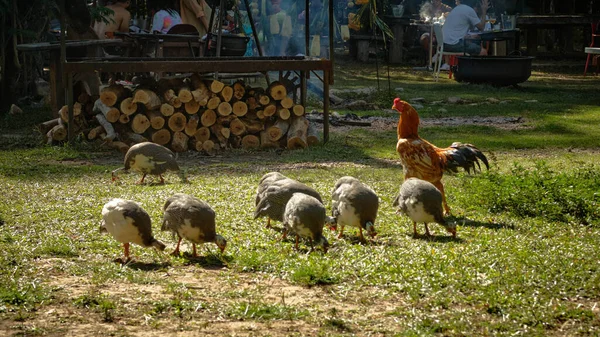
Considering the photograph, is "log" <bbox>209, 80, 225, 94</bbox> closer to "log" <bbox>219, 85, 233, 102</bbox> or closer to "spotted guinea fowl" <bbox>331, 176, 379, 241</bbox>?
"log" <bbox>219, 85, 233, 102</bbox>

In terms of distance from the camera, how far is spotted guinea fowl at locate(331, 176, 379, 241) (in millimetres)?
7465

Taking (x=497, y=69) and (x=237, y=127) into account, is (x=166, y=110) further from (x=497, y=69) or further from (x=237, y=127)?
(x=497, y=69)

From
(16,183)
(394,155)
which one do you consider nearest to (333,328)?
(16,183)

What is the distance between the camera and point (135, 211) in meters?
6.80

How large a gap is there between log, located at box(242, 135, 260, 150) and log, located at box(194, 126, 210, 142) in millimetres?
680

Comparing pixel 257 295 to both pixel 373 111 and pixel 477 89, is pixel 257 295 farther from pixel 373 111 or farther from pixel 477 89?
pixel 477 89

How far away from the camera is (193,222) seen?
689cm

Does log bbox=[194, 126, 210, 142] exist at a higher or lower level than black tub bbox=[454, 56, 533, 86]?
lower

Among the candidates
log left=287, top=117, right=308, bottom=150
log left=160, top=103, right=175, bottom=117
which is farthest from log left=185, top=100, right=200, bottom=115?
log left=287, top=117, right=308, bottom=150

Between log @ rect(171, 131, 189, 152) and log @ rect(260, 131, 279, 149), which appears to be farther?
log @ rect(260, 131, 279, 149)

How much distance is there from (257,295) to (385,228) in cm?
252

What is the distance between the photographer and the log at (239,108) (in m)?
14.1

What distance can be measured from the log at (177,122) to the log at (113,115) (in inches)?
32.9

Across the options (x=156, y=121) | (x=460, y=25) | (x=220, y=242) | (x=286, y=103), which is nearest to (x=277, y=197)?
(x=220, y=242)
